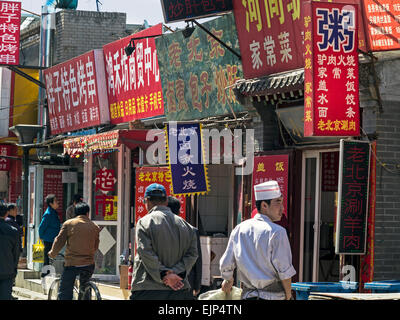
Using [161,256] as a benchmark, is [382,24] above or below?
above

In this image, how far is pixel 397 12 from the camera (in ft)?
37.5

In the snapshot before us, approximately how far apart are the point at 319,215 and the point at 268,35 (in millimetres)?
2980

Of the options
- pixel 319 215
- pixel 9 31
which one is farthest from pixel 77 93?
pixel 319 215

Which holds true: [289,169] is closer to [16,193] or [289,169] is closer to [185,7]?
[185,7]

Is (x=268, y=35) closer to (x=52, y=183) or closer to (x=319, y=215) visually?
(x=319, y=215)

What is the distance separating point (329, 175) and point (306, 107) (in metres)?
2.40

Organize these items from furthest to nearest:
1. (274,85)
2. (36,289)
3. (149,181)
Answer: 1. (36,289)
2. (149,181)
3. (274,85)

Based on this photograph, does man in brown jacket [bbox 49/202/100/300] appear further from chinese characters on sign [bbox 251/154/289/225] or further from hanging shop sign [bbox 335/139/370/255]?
hanging shop sign [bbox 335/139/370/255]

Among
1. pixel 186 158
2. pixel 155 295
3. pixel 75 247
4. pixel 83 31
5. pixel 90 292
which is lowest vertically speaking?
pixel 90 292

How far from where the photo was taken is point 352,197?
1162 cm

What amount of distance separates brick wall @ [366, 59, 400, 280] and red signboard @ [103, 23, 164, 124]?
7090 millimetres

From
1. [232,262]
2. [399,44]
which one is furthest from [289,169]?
[232,262]

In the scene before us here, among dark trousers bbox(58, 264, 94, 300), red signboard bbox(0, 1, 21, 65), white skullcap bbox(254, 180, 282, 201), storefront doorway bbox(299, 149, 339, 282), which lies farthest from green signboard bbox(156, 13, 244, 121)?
white skullcap bbox(254, 180, 282, 201)

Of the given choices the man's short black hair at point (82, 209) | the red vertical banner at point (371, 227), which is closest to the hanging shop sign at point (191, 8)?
the man's short black hair at point (82, 209)
